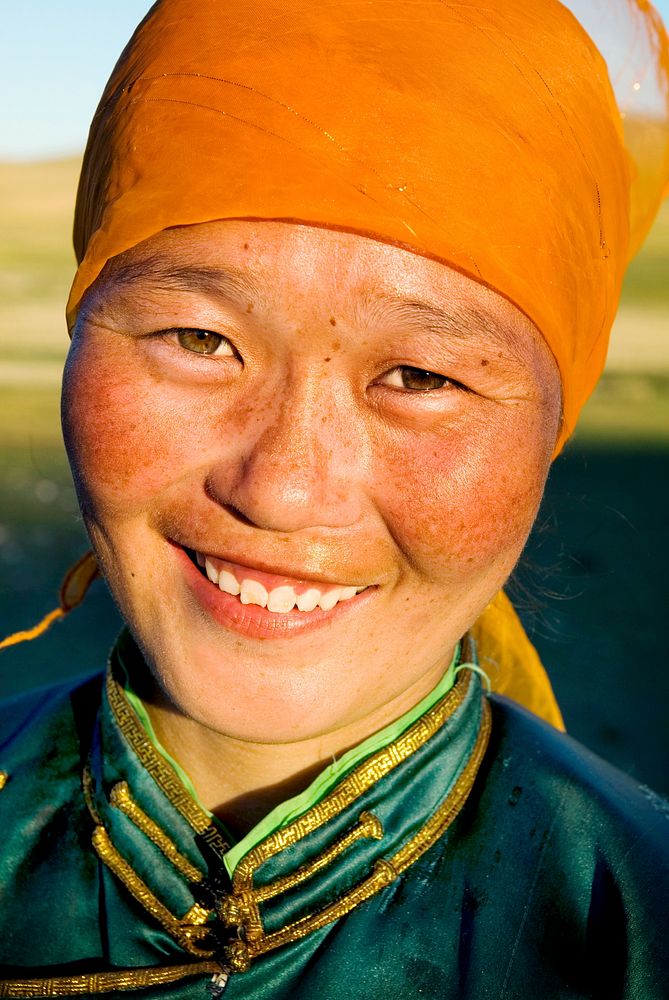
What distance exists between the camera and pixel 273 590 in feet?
5.60

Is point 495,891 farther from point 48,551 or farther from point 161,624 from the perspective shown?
point 48,551

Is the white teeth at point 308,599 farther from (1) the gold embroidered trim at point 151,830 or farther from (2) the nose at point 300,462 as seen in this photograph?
(1) the gold embroidered trim at point 151,830

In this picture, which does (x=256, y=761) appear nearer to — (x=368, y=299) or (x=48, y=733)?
(x=48, y=733)

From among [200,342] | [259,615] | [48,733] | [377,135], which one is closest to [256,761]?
[259,615]

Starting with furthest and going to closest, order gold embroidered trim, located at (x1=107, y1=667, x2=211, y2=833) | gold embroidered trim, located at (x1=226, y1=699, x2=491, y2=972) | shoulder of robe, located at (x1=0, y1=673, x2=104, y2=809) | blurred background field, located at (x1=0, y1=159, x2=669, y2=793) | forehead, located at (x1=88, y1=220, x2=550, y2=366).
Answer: blurred background field, located at (x1=0, y1=159, x2=669, y2=793) < shoulder of robe, located at (x1=0, y1=673, x2=104, y2=809) < gold embroidered trim, located at (x1=107, y1=667, x2=211, y2=833) < gold embroidered trim, located at (x1=226, y1=699, x2=491, y2=972) < forehead, located at (x1=88, y1=220, x2=550, y2=366)

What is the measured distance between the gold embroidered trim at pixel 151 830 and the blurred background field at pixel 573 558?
39.1 inches

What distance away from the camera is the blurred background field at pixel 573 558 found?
193 inches

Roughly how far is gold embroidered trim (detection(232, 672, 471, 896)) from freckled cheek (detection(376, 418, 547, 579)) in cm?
38

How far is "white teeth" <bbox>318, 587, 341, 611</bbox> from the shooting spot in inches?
67.8

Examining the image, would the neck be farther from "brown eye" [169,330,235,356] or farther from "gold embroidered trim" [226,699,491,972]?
"brown eye" [169,330,235,356]

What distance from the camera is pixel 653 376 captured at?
1234 cm

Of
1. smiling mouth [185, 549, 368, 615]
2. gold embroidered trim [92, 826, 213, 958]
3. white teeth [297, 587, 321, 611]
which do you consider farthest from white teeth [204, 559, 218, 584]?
gold embroidered trim [92, 826, 213, 958]

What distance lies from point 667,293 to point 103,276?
1336cm

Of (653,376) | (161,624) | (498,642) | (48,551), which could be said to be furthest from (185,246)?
(653,376)
